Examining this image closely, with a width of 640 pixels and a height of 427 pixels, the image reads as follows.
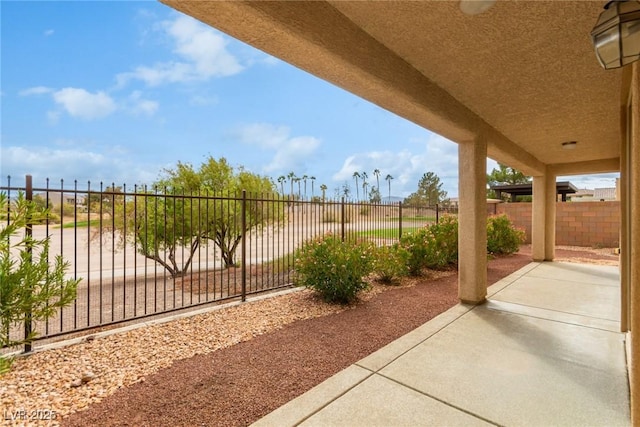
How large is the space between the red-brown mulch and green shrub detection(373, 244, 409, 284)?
4.80 feet

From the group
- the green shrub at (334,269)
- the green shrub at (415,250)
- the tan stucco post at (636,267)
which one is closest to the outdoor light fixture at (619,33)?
the tan stucco post at (636,267)

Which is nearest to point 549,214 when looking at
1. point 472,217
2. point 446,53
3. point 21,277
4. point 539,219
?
point 539,219

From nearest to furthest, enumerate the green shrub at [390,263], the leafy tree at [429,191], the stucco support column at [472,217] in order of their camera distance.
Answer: the stucco support column at [472,217]
the green shrub at [390,263]
the leafy tree at [429,191]

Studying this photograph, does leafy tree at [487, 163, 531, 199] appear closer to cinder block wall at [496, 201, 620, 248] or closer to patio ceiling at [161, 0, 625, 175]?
cinder block wall at [496, 201, 620, 248]

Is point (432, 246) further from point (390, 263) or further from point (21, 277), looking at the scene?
point (21, 277)

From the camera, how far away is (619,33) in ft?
5.02

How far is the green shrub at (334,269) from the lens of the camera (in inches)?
180

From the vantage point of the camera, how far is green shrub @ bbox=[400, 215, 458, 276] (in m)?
6.52

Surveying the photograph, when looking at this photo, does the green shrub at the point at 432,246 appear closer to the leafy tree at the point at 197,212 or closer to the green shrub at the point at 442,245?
the green shrub at the point at 442,245

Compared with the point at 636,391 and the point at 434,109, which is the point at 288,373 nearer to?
the point at 636,391

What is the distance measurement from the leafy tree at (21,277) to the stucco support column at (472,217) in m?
4.73

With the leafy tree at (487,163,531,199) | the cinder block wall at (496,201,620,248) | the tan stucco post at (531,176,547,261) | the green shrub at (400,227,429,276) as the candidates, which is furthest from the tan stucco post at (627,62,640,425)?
the leafy tree at (487,163,531,199)

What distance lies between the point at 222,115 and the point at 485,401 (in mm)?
32593

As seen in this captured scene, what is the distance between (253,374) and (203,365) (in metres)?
0.54
